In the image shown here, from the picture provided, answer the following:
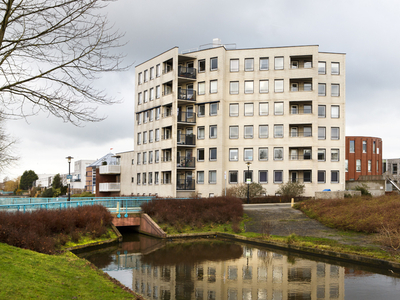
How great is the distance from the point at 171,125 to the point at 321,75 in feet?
67.0

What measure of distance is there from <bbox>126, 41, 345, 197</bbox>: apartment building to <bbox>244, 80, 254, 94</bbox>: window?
128 mm

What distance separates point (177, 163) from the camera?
1911 inches

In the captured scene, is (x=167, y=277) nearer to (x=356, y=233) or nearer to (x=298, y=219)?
(x=356, y=233)

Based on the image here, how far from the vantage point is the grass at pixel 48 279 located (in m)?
8.59

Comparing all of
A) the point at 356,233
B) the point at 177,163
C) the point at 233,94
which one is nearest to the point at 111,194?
the point at 177,163

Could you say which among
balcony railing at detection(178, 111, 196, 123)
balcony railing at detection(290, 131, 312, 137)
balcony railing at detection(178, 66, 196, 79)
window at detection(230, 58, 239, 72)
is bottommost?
balcony railing at detection(290, 131, 312, 137)

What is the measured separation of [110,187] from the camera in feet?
196

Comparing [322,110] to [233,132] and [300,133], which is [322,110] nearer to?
[300,133]

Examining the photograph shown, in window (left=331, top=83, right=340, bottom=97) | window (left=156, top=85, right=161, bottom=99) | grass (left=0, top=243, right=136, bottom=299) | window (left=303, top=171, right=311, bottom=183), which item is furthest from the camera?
window (left=156, top=85, right=161, bottom=99)

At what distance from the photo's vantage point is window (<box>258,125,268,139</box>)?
1866 inches

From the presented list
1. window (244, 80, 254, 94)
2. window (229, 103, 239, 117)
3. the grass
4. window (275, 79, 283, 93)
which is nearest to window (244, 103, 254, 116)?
window (229, 103, 239, 117)

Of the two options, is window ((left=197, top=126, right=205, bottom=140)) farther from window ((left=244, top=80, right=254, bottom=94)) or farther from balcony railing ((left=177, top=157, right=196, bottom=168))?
window ((left=244, top=80, right=254, bottom=94))

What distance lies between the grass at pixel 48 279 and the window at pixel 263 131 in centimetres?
3677

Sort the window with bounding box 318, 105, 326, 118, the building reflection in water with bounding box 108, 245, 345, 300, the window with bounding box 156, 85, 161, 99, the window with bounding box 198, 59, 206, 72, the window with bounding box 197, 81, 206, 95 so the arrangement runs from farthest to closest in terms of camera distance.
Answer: the window with bounding box 156, 85, 161, 99
the window with bounding box 198, 59, 206, 72
the window with bounding box 197, 81, 206, 95
the window with bounding box 318, 105, 326, 118
the building reflection in water with bounding box 108, 245, 345, 300
